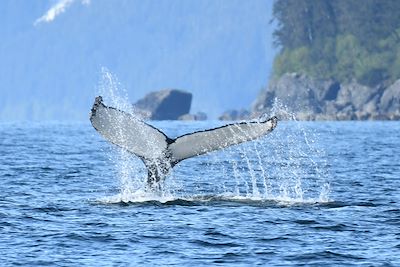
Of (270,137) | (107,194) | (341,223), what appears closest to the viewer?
(341,223)

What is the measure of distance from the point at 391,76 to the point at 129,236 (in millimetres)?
96300

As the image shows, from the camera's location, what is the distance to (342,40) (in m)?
118

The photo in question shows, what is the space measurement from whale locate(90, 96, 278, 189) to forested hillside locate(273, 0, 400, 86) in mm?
93382

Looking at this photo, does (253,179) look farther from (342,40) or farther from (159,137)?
(342,40)

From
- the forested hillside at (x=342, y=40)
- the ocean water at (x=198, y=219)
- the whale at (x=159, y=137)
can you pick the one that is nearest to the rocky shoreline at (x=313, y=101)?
the forested hillside at (x=342, y=40)

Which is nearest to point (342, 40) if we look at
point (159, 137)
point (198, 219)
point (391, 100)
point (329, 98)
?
point (329, 98)

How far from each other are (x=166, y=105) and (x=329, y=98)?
16249 mm

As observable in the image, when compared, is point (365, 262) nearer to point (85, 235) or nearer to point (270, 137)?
point (85, 235)

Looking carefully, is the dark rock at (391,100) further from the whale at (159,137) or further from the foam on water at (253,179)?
the whale at (159,137)

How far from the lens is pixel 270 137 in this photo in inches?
2330

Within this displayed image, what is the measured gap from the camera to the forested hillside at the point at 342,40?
112 meters

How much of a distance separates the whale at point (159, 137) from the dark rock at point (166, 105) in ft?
331

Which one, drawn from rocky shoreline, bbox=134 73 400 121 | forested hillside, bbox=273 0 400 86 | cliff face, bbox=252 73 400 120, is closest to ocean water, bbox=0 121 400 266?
rocky shoreline, bbox=134 73 400 121

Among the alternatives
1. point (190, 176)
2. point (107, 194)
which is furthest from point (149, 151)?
point (190, 176)
